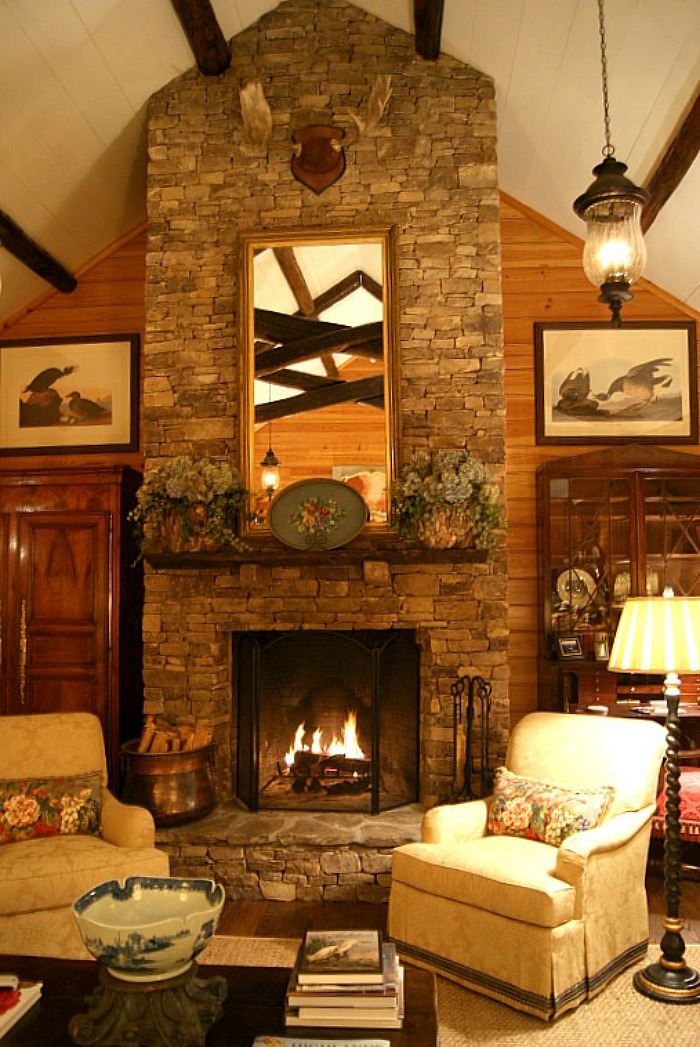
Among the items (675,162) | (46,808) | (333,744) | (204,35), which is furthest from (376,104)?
(46,808)

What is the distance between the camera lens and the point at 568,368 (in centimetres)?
550

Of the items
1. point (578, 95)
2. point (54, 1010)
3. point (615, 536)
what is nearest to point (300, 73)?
point (578, 95)

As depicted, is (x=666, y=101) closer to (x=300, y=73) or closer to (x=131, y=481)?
(x=300, y=73)

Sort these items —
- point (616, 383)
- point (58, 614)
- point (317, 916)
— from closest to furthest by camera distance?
point (317, 916) < point (58, 614) < point (616, 383)

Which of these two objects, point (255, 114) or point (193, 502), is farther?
point (255, 114)

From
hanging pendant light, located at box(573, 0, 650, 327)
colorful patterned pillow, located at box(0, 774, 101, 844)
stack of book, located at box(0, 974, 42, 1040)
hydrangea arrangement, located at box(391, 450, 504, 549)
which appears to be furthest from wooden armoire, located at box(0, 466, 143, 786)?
hanging pendant light, located at box(573, 0, 650, 327)

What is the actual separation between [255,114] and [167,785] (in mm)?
3411

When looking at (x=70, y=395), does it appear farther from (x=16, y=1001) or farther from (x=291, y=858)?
(x=16, y=1001)

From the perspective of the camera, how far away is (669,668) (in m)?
2.93

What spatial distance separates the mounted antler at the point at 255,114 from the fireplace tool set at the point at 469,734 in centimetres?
304

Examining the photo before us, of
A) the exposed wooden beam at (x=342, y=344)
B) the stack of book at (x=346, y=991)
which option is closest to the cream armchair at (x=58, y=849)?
the stack of book at (x=346, y=991)

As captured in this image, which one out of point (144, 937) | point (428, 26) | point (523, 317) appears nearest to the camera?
point (144, 937)

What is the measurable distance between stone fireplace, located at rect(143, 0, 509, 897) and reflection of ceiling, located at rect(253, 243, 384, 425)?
0.46 ft

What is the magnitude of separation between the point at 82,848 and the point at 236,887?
1036 mm
